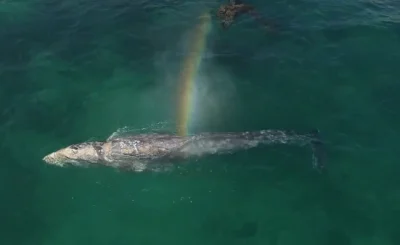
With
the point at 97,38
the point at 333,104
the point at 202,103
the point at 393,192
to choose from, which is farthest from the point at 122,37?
the point at 393,192

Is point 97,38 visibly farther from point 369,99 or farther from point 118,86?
point 369,99

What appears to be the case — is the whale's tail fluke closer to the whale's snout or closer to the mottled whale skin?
the mottled whale skin

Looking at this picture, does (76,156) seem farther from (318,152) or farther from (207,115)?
(318,152)

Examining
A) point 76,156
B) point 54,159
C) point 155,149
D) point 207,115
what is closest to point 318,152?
point 207,115

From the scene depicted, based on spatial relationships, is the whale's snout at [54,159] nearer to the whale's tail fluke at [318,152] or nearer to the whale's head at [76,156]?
the whale's head at [76,156]

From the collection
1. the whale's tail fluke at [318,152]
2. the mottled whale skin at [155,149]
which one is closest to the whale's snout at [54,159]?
the mottled whale skin at [155,149]
